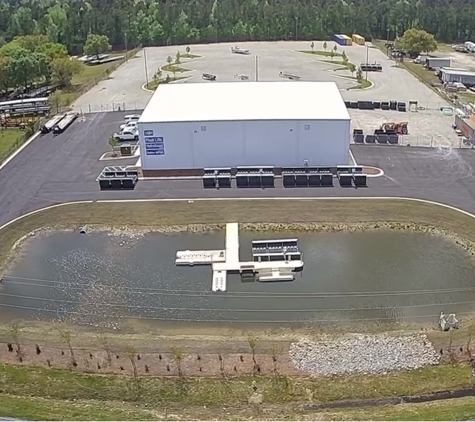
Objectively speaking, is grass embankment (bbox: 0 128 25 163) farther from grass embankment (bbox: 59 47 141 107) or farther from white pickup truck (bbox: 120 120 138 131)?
grass embankment (bbox: 59 47 141 107)

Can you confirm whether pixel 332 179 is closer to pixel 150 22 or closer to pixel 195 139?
pixel 195 139

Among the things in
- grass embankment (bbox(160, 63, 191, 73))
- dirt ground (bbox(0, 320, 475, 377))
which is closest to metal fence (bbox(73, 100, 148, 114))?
grass embankment (bbox(160, 63, 191, 73))

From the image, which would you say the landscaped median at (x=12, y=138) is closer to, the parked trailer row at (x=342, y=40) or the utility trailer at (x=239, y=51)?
the utility trailer at (x=239, y=51)

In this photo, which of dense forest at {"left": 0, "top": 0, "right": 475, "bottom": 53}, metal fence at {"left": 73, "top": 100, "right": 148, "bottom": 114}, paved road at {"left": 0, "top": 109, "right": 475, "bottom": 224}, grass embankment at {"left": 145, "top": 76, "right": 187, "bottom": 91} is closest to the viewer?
paved road at {"left": 0, "top": 109, "right": 475, "bottom": 224}

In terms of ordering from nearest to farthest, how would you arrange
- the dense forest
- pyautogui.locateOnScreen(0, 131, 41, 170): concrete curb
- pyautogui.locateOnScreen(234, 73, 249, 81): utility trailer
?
pyautogui.locateOnScreen(0, 131, 41, 170): concrete curb
pyautogui.locateOnScreen(234, 73, 249, 81): utility trailer
the dense forest

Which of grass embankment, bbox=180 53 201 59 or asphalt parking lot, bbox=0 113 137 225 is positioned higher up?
→ grass embankment, bbox=180 53 201 59

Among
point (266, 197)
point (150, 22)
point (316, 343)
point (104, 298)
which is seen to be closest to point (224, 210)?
point (266, 197)

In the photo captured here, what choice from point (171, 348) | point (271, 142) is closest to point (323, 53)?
point (271, 142)
